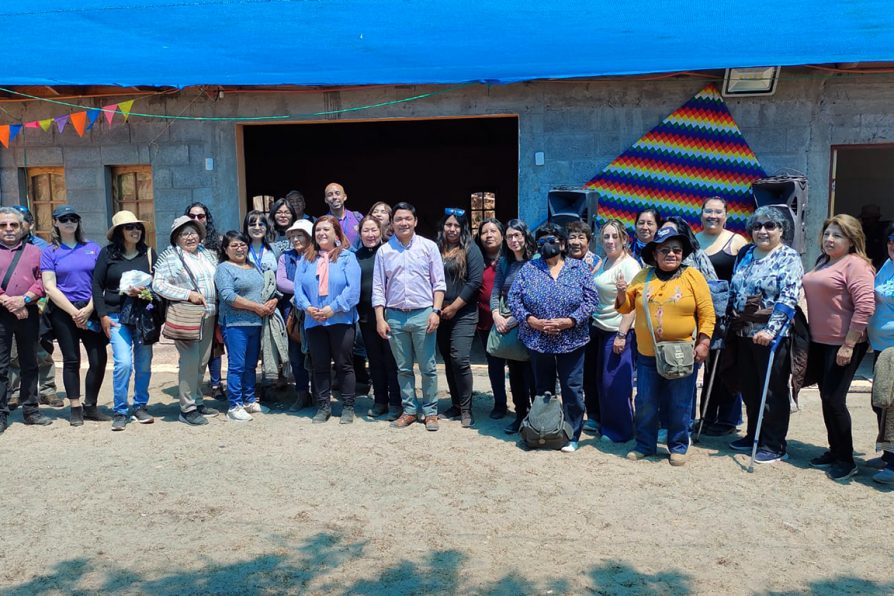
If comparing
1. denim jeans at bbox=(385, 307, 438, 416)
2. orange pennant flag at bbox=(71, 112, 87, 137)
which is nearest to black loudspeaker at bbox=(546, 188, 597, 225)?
denim jeans at bbox=(385, 307, 438, 416)

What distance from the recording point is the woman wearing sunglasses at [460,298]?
5953 millimetres

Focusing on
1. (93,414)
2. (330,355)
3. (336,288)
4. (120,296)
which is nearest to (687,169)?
(336,288)

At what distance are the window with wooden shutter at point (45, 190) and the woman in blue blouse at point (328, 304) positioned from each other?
17.4 ft

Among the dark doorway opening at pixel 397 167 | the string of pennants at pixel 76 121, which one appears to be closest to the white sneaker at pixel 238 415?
the string of pennants at pixel 76 121

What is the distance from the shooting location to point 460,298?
5918 millimetres

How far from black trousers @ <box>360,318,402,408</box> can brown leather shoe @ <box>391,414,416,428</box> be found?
0.83 feet

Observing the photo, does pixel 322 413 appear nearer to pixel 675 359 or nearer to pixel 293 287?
pixel 293 287

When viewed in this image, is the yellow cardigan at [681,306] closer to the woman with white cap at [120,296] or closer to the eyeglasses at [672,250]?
the eyeglasses at [672,250]

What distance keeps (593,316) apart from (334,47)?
3.25m

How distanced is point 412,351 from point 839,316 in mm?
2977

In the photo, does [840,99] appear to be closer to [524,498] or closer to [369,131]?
[524,498]

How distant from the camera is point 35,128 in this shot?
9477 millimetres

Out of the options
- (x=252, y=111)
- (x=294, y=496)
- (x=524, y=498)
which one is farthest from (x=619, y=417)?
(x=252, y=111)

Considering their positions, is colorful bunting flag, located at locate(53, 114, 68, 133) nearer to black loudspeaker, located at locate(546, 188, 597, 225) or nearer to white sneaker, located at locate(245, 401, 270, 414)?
white sneaker, located at locate(245, 401, 270, 414)
